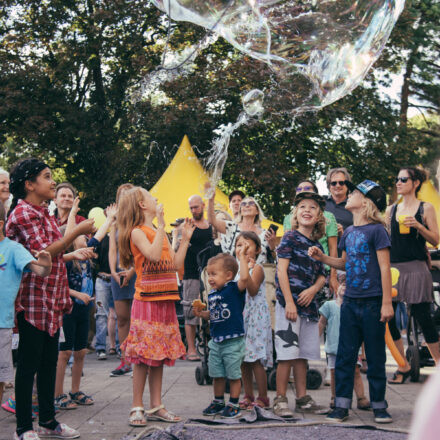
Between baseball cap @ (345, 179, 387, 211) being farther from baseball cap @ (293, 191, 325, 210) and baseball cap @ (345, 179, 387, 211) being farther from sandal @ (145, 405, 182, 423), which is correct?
sandal @ (145, 405, 182, 423)

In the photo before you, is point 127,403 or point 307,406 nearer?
point 307,406

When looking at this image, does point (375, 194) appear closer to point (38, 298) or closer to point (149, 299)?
point (149, 299)

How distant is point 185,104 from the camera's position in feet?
59.5

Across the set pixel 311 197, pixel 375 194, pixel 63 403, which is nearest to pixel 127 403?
pixel 63 403

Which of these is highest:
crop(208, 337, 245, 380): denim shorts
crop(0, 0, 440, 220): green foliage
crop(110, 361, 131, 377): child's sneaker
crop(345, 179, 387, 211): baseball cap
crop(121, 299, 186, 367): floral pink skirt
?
crop(0, 0, 440, 220): green foliage

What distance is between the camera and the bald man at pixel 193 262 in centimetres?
786

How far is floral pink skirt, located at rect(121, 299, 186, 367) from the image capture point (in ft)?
15.1

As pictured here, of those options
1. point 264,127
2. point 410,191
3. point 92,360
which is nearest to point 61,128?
point 264,127

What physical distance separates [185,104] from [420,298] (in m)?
12.9

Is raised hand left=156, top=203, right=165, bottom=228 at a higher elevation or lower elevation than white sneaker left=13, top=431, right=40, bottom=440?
higher

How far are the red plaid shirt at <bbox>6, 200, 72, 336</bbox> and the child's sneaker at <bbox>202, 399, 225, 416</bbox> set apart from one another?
4.57ft

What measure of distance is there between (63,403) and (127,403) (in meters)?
0.57

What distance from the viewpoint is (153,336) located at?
4.66 m

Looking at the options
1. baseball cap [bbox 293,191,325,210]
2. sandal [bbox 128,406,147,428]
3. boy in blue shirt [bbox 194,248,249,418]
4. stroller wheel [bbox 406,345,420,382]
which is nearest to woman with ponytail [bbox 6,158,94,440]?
sandal [bbox 128,406,147,428]
